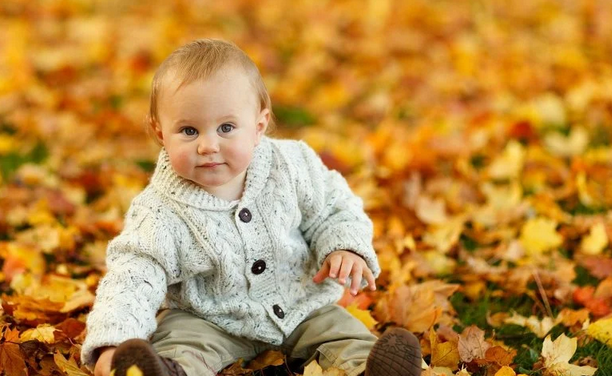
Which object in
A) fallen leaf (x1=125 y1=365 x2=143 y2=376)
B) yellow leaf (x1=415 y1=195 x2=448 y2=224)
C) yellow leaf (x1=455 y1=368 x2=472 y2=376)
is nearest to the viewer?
fallen leaf (x1=125 y1=365 x2=143 y2=376)

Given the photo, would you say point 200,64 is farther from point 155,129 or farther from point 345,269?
point 345,269

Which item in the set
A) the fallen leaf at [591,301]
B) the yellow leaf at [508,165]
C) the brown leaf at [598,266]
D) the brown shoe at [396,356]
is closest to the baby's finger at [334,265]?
the brown shoe at [396,356]

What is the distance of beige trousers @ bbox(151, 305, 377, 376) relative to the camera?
2090 mm

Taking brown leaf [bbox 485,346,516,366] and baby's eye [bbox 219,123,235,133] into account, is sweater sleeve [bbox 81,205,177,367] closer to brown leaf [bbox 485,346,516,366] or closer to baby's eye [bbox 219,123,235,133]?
baby's eye [bbox 219,123,235,133]

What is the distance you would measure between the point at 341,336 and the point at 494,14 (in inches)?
212

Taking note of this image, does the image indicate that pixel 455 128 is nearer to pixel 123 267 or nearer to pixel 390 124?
pixel 390 124

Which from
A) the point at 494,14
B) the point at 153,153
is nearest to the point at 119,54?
the point at 153,153

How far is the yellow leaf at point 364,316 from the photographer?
98.2 inches

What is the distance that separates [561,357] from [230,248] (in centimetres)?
99

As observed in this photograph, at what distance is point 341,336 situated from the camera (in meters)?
2.22

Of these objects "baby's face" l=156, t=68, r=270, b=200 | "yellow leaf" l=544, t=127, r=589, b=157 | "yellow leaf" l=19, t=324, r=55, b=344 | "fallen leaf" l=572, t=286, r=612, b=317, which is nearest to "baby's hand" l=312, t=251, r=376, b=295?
"baby's face" l=156, t=68, r=270, b=200

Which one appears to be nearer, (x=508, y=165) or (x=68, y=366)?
(x=68, y=366)

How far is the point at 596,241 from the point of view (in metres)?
3.09

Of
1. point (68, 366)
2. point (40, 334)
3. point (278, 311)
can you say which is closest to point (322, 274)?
point (278, 311)
